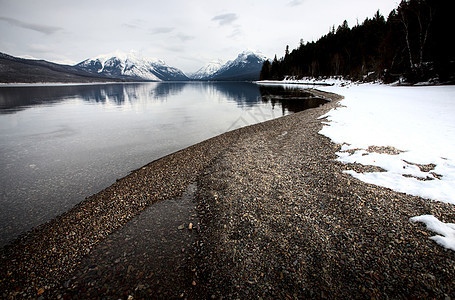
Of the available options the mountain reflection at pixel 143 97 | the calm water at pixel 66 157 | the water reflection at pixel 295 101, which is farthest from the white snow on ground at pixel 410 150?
the mountain reflection at pixel 143 97

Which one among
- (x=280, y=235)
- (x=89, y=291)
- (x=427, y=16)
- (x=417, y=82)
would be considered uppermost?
(x=427, y=16)

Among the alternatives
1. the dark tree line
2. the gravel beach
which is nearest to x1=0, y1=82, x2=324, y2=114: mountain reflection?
the dark tree line

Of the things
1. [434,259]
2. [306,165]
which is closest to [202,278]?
[434,259]

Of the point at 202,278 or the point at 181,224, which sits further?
the point at 181,224

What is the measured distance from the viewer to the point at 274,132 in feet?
58.7

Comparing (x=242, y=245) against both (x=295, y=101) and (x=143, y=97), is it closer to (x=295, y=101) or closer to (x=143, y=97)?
(x=295, y=101)

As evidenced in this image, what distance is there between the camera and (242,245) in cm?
558

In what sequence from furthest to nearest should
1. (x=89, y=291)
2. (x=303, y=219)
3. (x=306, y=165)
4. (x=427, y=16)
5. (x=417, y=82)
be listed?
1. (x=417, y=82)
2. (x=427, y=16)
3. (x=306, y=165)
4. (x=303, y=219)
5. (x=89, y=291)

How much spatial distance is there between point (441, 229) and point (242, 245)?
5.26 m

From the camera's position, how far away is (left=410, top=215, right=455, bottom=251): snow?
15.5 ft

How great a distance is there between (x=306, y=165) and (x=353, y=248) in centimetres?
520

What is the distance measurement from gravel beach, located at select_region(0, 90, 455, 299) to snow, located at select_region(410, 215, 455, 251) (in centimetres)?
18

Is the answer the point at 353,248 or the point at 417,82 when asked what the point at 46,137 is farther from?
the point at 417,82

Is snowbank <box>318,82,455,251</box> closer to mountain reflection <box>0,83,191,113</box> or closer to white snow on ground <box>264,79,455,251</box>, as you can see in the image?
white snow on ground <box>264,79,455,251</box>
